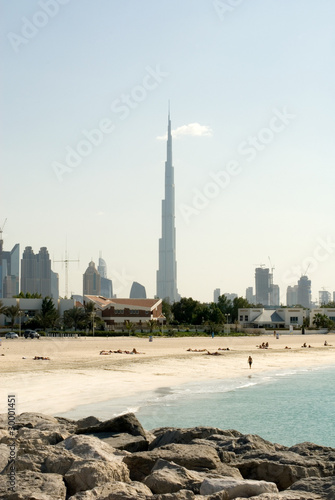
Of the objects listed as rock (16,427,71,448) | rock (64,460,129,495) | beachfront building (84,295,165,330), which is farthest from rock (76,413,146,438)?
beachfront building (84,295,165,330)

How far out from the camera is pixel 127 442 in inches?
575

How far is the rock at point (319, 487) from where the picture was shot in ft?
32.4

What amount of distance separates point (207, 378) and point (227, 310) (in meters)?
92.0

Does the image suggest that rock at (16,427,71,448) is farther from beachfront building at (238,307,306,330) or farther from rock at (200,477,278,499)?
beachfront building at (238,307,306,330)

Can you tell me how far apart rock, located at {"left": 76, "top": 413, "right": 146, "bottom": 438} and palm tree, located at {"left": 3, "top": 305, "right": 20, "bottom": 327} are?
279 feet

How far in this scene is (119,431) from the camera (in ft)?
51.6

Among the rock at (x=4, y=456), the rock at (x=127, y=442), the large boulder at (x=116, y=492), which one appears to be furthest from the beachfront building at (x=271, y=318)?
the large boulder at (x=116, y=492)

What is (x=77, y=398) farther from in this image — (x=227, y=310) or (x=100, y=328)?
(x=227, y=310)

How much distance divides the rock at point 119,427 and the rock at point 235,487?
5549 mm

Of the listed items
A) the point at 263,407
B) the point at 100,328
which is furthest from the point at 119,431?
the point at 100,328

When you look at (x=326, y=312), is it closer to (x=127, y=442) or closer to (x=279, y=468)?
(x=127, y=442)

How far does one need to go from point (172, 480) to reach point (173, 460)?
168 cm

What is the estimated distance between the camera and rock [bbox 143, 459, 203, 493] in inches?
408

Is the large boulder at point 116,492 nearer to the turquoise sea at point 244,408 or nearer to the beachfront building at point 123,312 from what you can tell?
the turquoise sea at point 244,408
